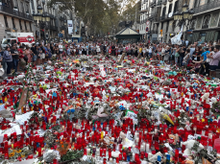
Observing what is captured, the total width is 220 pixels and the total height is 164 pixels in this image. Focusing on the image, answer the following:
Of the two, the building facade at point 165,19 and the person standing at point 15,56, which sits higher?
the building facade at point 165,19

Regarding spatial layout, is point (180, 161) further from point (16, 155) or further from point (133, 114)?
point (16, 155)

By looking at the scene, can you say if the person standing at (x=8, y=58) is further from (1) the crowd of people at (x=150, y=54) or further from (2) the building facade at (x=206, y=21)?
(2) the building facade at (x=206, y=21)

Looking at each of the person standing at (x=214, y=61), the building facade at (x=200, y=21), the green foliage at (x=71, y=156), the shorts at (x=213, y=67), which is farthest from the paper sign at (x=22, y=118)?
the building facade at (x=200, y=21)

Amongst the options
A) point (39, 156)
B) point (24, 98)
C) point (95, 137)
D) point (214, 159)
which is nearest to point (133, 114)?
point (95, 137)

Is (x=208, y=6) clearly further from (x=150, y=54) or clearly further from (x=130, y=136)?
(x=130, y=136)

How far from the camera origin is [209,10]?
714 inches

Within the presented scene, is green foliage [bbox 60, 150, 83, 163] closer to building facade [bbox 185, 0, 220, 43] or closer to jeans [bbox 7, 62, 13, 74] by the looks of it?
jeans [bbox 7, 62, 13, 74]

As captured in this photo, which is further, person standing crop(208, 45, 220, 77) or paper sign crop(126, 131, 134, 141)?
person standing crop(208, 45, 220, 77)

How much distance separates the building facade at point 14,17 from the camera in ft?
70.3

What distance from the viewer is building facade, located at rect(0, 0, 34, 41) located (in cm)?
2142

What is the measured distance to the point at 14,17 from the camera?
24.6m

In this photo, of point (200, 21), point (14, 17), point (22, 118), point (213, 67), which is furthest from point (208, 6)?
point (14, 17)

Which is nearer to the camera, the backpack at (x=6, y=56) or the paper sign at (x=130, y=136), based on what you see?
the paper sign at (x=130, y=136)

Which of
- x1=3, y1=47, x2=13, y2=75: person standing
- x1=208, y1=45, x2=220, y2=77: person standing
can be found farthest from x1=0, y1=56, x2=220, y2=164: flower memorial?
x1=3, y1=47, x2=13, y2=75: person standing
